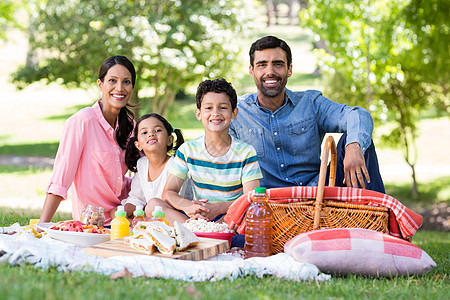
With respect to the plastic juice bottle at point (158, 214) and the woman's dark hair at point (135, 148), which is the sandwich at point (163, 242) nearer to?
the plastic juice bottle at point (158, 214)

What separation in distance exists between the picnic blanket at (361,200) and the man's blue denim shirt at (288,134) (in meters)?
0.83

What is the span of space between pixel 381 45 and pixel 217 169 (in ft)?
21.5

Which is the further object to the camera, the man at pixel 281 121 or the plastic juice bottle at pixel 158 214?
the man at pixel 281 121

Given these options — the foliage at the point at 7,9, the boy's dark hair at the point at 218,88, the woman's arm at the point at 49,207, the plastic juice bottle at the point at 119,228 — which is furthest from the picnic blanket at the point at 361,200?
the foliage at the point at 7,9

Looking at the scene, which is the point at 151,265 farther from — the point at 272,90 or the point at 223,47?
the point at 223,47

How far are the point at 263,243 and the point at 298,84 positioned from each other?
979 inches

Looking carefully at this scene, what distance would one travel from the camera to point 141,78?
12.6 meters

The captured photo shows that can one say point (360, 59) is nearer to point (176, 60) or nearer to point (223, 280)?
point (176, 60)

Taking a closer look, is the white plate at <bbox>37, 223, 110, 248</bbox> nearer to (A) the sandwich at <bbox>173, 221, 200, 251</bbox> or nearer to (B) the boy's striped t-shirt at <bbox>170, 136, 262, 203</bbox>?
(A) the sandwich at <bbox>173, 221, 200, 251</bbox>

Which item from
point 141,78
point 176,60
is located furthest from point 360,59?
point 141,78

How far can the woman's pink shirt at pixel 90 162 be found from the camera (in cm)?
482

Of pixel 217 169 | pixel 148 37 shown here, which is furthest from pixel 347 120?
pixel 148 37

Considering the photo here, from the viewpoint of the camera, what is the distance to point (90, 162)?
499 cm

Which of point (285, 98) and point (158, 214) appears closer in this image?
point (158, 214)
